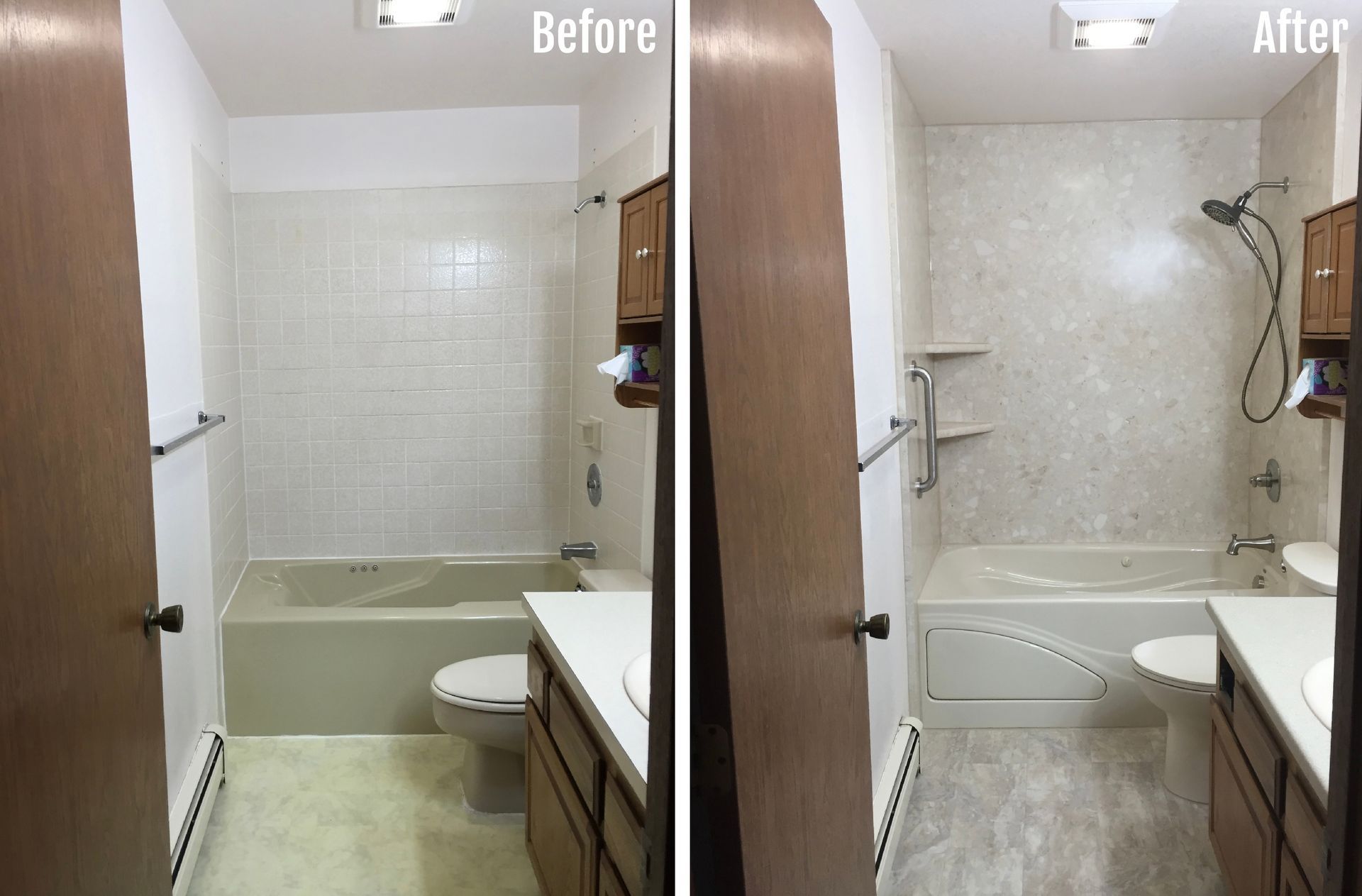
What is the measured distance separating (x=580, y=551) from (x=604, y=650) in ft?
0.22

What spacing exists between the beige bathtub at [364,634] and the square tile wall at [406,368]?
0.02m

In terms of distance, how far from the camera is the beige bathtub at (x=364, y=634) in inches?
21.1

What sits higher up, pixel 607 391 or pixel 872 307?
pixel 872 307

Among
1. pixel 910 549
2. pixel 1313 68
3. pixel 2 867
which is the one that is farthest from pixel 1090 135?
pixel 2 867

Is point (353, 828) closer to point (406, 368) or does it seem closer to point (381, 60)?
point (406, 368)

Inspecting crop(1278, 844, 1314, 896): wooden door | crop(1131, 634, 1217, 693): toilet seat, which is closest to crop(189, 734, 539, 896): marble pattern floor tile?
crop(1278, 844, 1314, 896): wooden door

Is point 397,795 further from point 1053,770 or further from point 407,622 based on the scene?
point 1053,770

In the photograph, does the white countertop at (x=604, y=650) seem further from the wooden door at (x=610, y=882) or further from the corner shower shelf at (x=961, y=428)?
the corner shower shelf at (x=961, y=428)

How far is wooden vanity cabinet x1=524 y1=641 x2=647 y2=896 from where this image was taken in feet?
1.85

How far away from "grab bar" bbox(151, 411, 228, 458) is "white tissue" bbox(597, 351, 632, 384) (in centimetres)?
23

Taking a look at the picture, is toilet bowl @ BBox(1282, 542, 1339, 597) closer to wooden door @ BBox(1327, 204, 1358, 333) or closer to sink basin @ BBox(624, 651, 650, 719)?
wooden door @ BBox(1327, 204, 1358, 333)

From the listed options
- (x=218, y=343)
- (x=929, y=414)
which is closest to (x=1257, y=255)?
(x=929, y=414)

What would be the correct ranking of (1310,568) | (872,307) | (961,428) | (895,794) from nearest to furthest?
1. (1310,568)
2. (872,307)
3. (961,428)
4. (895,794)

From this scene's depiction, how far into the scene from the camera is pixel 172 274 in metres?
0.49
